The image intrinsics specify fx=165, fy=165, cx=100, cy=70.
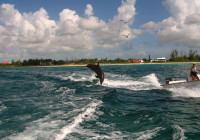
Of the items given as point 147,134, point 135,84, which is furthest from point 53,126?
point 135,84

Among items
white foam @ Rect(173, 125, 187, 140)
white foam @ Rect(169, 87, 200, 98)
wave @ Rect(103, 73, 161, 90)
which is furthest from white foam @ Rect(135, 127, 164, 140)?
wave @ Rect(103, 73, 161, 90)

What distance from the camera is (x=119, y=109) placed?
32.7 feet

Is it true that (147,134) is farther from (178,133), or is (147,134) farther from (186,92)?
(186,92)

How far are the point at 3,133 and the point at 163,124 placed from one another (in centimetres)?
680

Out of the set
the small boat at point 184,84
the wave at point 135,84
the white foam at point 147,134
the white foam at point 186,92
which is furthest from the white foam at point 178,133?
the wave at point 135,84

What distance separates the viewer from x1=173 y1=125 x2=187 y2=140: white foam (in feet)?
19.5

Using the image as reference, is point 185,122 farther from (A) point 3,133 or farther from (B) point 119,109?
(A) point 3,133

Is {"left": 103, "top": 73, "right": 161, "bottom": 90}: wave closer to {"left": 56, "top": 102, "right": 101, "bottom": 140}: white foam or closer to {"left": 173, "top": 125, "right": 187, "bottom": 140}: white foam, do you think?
{"left": 56, "top": 102, "right": 101, "bottom": 140}: white foam

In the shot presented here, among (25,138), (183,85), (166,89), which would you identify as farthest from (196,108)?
(25,138)

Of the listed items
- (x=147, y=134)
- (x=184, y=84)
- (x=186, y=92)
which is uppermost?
(x=184, y=84)

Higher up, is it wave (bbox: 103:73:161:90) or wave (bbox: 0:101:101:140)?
wave (bbox: 103:73:161:90)

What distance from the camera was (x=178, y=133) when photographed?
20.6 ft

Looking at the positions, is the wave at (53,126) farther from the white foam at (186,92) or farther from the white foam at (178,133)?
the white foam at (186,92)

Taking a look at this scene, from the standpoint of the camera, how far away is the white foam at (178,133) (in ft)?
19.5
